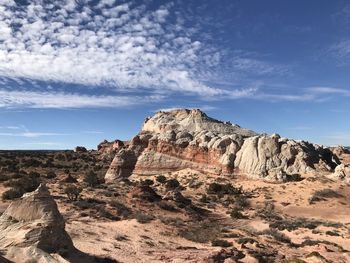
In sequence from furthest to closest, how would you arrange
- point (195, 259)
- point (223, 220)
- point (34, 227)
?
point (223, 220) → point (195, 259) → point (34, 227)

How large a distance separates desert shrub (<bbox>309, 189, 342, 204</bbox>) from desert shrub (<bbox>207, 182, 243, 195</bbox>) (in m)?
8.78

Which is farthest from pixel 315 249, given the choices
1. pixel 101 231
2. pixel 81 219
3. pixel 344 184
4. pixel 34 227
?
pixel 344 184

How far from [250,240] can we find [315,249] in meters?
4.54

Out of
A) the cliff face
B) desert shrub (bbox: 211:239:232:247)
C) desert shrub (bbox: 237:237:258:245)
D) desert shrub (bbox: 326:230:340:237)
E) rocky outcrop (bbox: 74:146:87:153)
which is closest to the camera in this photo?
desert shrub (bbox: 211:239:232:247)

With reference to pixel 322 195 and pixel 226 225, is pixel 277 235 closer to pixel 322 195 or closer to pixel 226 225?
pixel 226 225

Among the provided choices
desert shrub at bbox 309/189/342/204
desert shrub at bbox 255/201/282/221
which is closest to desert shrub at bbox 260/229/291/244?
desert shrub at bbox 255/201/282/221

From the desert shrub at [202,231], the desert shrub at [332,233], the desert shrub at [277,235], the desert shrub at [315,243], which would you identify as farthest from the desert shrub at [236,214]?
the desert shrub at [315,243]

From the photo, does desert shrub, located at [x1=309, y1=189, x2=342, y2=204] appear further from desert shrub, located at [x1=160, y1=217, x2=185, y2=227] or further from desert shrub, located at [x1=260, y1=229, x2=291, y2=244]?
desert shrub, located at [x1=160, y1=217, x2=185, y2=227]

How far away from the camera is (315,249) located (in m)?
29.0

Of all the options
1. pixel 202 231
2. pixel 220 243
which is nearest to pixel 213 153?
pixel 202 231

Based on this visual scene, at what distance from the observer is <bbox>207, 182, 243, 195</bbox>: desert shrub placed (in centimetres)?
5091

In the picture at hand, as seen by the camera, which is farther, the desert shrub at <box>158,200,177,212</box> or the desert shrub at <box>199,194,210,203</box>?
the desert shrub at <box>199,194,210,203</box>

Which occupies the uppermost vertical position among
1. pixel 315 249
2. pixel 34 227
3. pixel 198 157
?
pixel 198 157

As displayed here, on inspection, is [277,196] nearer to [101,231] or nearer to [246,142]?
[246,142]
